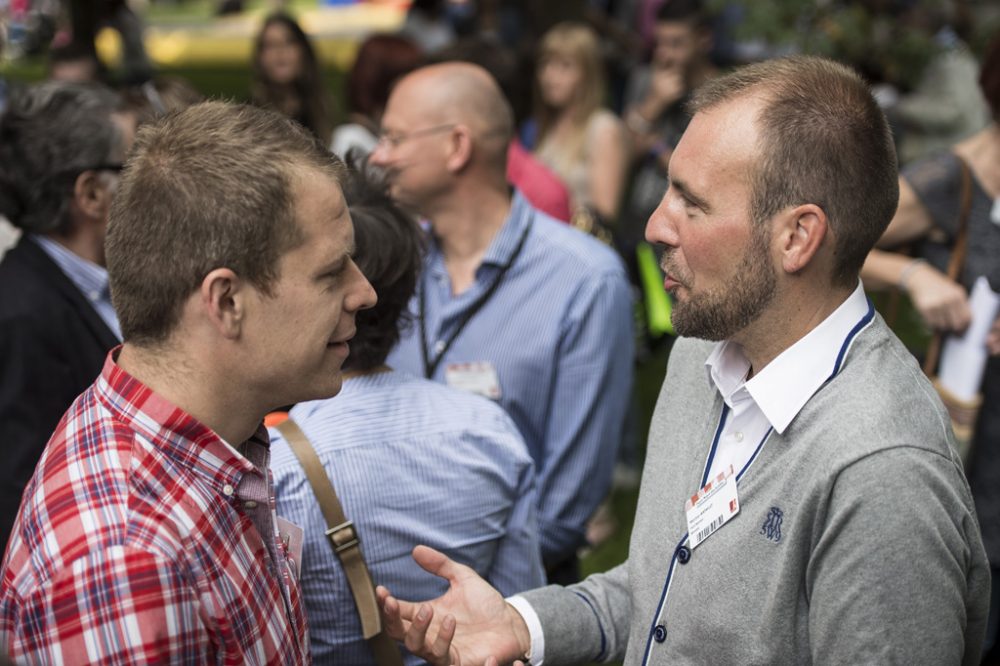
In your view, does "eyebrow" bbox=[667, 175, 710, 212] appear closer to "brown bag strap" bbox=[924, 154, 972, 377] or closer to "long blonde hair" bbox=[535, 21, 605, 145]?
"brown bag strap" bbox=[924, 154, 972, 377]

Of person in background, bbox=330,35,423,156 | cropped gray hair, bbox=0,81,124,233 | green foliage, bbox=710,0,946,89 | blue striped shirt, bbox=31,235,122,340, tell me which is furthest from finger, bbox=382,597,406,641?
green foliage, bbox=710,0,946,89

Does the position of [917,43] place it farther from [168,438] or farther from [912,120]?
[168,438]

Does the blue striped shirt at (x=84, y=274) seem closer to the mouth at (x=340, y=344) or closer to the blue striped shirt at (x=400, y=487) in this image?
the blue striped shirt at (x=400, y=487)

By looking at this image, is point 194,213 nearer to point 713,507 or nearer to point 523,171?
point 713,507

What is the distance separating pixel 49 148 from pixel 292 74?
3.77 meters

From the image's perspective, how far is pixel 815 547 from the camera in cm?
152

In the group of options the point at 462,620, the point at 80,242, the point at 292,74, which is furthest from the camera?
the point at 292,74

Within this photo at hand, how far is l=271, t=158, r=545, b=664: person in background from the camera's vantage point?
6.29 ft

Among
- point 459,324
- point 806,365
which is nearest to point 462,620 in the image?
point 806,365

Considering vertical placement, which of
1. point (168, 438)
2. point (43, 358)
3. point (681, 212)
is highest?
point (681, 212)

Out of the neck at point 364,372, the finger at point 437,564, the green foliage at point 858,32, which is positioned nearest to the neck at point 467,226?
the neck at point 364,372

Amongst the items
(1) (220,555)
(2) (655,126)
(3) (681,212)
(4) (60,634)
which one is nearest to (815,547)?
(3) (681,212)

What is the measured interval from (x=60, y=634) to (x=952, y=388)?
103 inches

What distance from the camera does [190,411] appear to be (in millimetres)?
1464
